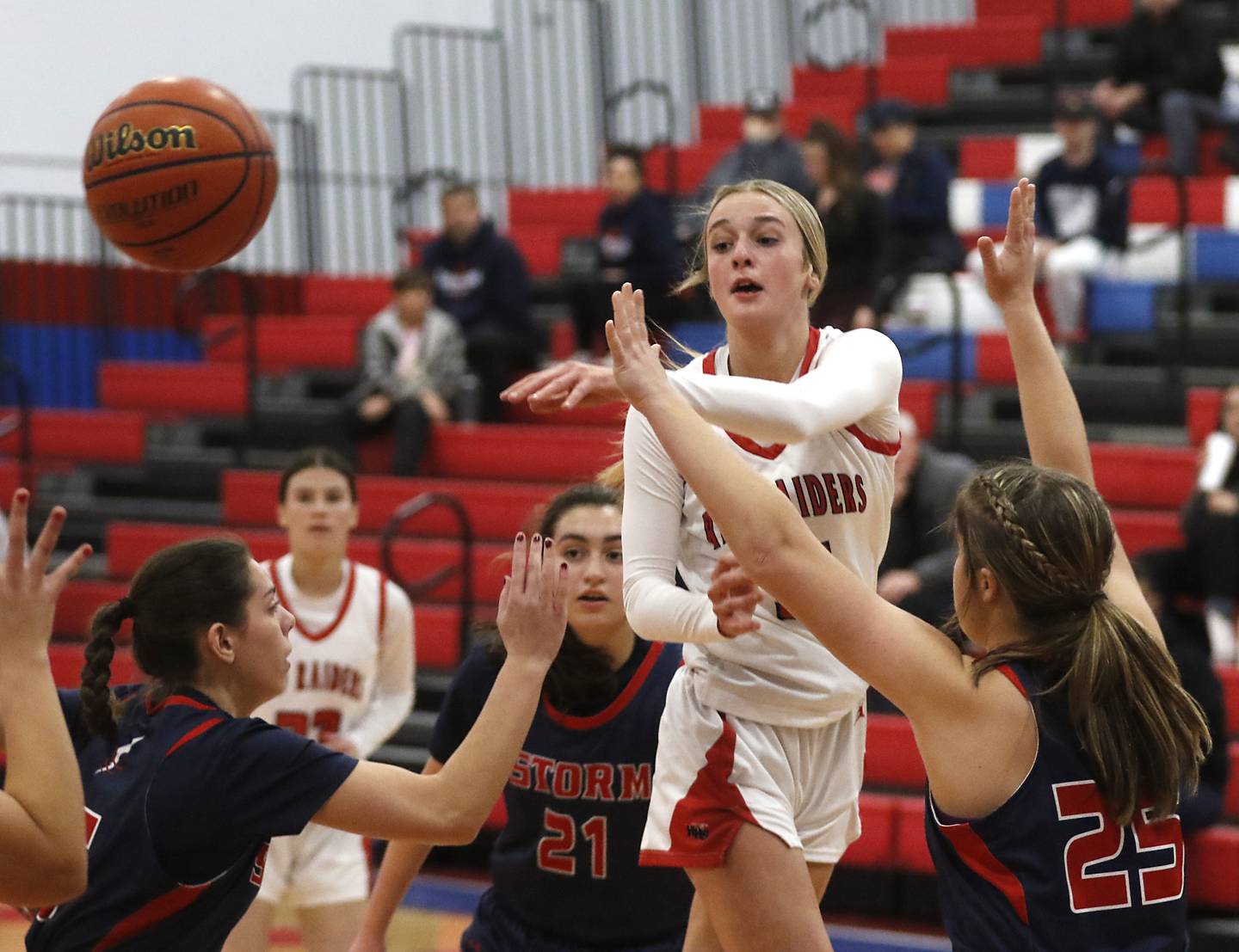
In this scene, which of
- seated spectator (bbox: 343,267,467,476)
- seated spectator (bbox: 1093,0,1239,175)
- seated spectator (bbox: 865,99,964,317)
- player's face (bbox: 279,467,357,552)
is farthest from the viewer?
seated spectator (bbox: 1093,0,1239,175)

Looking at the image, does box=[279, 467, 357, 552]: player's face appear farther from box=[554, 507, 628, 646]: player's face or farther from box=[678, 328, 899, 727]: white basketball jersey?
box=[678, 328, 899, 727]: white basketball jersey

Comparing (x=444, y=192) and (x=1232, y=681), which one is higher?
(x=444, y=192)

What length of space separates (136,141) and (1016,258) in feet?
7.23

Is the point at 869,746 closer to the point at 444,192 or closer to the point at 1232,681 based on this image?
Answer: the point at 1232,681

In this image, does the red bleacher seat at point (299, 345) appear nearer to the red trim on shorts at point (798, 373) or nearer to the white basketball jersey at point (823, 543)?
the red trim on shorts at point (798, 373)

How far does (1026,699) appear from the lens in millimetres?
2439

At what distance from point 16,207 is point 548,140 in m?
3.52

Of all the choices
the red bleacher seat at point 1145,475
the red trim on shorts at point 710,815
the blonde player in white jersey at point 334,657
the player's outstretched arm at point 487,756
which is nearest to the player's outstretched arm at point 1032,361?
the red trim on shorts at point 710,815

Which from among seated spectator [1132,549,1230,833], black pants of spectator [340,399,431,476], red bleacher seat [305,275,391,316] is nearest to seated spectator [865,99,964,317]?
black pants of spectator [340,399,431,476]

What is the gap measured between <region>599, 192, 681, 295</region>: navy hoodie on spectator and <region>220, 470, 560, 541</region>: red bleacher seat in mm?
1206

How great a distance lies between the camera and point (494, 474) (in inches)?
354

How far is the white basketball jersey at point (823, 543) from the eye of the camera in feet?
10.4

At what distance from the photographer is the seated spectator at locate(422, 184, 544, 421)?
9.33m

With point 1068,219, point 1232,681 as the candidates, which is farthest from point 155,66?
point 1232,681
